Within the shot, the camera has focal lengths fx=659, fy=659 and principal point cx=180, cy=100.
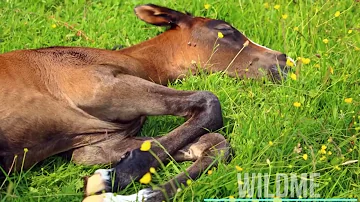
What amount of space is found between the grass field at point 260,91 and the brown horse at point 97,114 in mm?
133

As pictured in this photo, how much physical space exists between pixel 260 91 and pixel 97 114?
1.46 metres

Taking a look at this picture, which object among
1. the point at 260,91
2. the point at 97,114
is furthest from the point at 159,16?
the point at 97,114

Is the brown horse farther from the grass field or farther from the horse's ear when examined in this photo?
the horse's ear

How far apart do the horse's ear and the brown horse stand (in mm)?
842

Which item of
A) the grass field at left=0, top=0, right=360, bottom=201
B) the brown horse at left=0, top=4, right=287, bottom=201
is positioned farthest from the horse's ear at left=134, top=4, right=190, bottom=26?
the brown horse at left=0, top=4, right=287, bottom=201

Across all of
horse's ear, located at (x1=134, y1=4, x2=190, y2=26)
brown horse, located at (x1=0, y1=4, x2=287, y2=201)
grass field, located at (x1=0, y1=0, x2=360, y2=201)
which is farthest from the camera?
horse's ear, located at (x1=134, y1=4, x2=190, y2=26)

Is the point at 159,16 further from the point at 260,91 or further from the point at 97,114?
the point at 97,114

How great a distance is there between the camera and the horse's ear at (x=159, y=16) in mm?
6266

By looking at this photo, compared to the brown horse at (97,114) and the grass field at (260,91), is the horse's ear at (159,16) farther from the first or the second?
the brown horse at (97,114)

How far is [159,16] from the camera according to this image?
631cm

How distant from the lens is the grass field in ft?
14.6

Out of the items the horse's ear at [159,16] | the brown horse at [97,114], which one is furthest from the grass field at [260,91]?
the horse's ear at [159,16]

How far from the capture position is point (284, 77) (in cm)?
582

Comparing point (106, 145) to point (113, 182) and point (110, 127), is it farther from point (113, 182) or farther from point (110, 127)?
point (113, 182)
